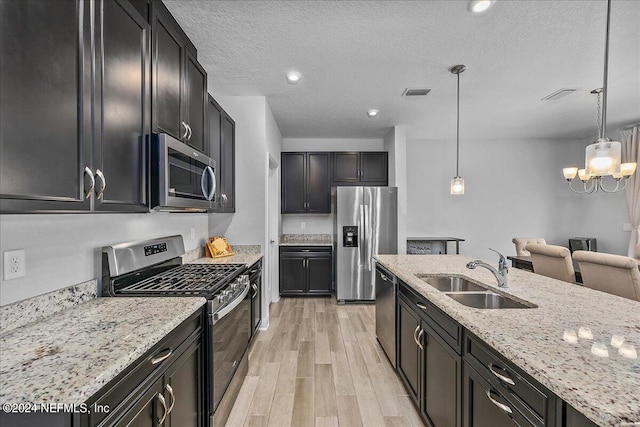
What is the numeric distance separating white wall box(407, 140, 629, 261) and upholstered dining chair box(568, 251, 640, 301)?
2918 millimetres

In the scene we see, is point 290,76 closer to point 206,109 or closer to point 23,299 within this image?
point 206,109

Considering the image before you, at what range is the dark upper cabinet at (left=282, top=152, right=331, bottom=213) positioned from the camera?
5.10m

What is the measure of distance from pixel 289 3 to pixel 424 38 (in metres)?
1.04

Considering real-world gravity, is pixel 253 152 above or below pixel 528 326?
above

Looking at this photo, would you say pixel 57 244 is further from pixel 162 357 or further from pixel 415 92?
pixel 415 92

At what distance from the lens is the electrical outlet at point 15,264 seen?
3.85 ft

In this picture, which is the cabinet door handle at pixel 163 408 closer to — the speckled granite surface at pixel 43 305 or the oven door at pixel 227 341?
the oven door at pixel 227 341

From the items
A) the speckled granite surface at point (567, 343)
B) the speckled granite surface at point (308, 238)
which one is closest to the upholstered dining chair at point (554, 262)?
the speckled granite surface at point (567, 343)

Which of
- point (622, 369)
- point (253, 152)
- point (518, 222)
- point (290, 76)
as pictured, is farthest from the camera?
point (518, 222)

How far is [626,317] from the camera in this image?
1299 mm

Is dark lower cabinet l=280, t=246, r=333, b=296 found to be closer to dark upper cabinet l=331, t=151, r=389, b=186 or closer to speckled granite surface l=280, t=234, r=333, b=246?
speckled granite surface l=280, t=234, r=333, b=246

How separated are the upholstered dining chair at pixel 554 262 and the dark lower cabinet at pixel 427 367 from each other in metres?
1.82

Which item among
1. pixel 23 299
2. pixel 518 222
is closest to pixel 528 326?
pixel 23 299

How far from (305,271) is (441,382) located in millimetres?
3244
